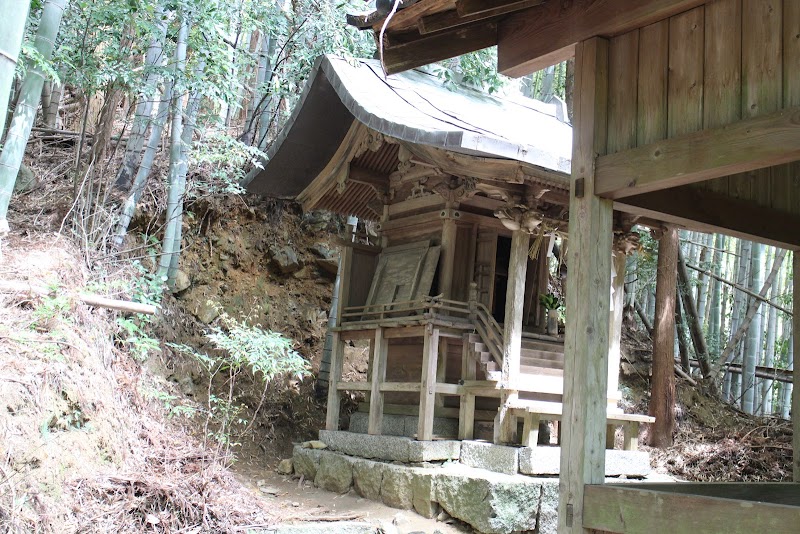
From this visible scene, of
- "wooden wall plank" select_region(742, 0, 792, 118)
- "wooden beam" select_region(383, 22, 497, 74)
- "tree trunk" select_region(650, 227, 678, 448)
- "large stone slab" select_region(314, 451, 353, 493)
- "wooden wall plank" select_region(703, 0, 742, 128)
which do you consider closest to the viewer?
"wooden wall plank" select_region(742, 0, 792, 118)

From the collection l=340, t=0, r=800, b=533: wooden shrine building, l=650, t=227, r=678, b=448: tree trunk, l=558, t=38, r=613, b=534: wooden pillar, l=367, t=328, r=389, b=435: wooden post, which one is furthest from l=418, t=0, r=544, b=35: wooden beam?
l=650, t=227, r=678, b=448: tree trunk

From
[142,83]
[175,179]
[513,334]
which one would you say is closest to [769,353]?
[513,334]

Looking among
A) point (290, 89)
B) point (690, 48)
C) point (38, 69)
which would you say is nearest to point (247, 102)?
point (290, 89)

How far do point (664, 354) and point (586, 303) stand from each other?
320 inches

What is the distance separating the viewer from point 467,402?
8.30 metres

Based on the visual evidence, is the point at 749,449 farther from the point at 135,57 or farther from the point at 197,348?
the point at 135,57

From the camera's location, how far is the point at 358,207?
10.7 m

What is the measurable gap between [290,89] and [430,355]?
5946 millimetres

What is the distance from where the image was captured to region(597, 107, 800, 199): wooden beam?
2.94m

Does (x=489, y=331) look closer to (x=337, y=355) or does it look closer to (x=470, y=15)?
(x=337, y=355)

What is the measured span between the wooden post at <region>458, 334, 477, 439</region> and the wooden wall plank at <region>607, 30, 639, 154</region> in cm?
496

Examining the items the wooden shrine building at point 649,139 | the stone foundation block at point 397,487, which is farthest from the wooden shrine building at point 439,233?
the wooden shrine building at point 649,139

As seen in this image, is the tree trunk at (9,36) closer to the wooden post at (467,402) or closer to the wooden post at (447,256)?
the wooden post at (447,256)

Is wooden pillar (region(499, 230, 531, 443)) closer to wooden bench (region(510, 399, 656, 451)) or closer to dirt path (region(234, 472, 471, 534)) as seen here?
wooden bench (region(510, 399, 656, 451))
